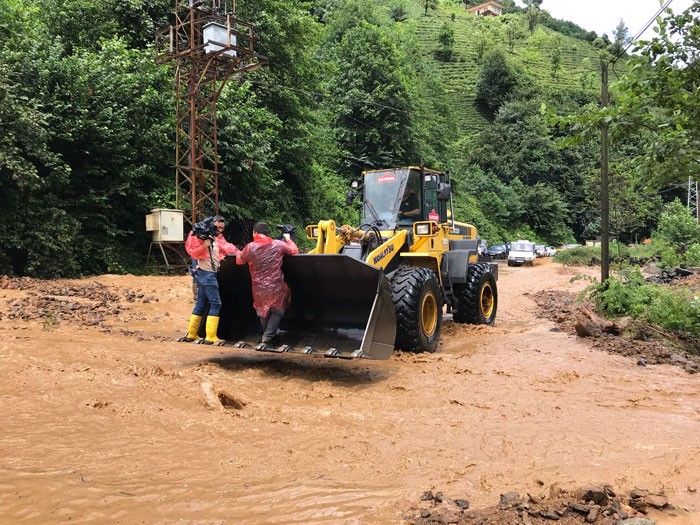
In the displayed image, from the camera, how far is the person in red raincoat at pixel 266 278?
6539 mm

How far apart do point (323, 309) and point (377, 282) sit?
881mm

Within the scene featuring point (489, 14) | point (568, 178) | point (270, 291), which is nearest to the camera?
point (270, 291)

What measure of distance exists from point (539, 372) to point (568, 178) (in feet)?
170

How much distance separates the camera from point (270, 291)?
6531 mm

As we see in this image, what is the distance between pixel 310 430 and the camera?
438 cm

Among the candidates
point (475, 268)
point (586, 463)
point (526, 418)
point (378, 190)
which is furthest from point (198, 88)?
point (586, 463)

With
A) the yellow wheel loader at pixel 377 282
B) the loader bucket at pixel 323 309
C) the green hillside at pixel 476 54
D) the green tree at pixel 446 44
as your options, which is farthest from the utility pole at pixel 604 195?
the green tree at pixel 446 44

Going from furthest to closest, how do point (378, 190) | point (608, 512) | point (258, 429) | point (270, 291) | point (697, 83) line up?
1. point (378, 190)
2. point (697, 83)
3. point (270, 291)
4. point (258, 429)
5. point (608, 512)

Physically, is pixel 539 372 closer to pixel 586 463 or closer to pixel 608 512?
pixel 586 463

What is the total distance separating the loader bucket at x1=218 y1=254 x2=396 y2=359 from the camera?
6.23m

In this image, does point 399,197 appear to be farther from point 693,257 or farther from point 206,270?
point 693,257

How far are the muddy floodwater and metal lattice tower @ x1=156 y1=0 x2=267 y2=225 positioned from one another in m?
7.94

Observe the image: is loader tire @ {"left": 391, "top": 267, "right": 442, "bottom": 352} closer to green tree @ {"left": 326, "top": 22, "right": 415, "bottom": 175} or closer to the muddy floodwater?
the muddy floodwater

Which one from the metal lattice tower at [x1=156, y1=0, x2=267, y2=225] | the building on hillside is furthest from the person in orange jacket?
the building on hillside
